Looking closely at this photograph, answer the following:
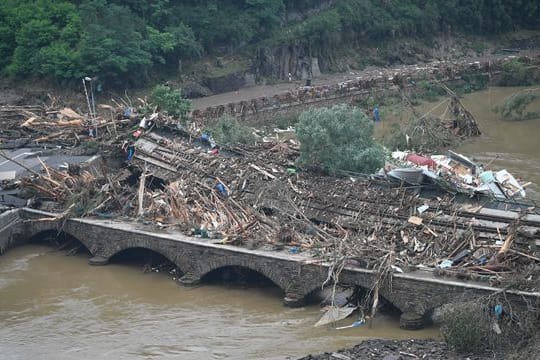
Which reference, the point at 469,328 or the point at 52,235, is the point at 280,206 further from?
the point at 469,328

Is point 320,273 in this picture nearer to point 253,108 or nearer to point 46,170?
point 46,170

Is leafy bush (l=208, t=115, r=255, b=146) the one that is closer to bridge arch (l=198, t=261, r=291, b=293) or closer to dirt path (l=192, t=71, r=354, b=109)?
bridge arch (l=198, t=261, r=291, b=293)

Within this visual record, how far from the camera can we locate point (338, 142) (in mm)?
32938

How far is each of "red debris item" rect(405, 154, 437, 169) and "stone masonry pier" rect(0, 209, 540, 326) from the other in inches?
292

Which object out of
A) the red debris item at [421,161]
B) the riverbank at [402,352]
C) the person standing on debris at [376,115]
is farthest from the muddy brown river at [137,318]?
the person standing on debris at [376,115]

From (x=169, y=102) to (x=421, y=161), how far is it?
12813 mm

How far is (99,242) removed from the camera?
31094 mm

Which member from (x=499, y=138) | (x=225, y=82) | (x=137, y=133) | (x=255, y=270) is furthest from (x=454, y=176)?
(x=225, y=82)

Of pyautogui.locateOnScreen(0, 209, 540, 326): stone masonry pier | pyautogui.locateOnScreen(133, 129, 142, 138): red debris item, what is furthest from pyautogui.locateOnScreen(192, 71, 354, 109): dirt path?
pyautogui.locateOnScreen(0, 209, 540, 326): stone masonry pier

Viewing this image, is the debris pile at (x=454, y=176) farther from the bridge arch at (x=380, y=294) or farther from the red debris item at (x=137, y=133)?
the red debris item at (x=137, y=133)

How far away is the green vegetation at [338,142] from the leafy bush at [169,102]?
1007cm

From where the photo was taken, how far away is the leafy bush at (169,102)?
Result: 42.1 meters

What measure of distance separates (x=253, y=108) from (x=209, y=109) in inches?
97.3

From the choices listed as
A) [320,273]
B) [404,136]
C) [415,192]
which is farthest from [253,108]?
[320,273]
